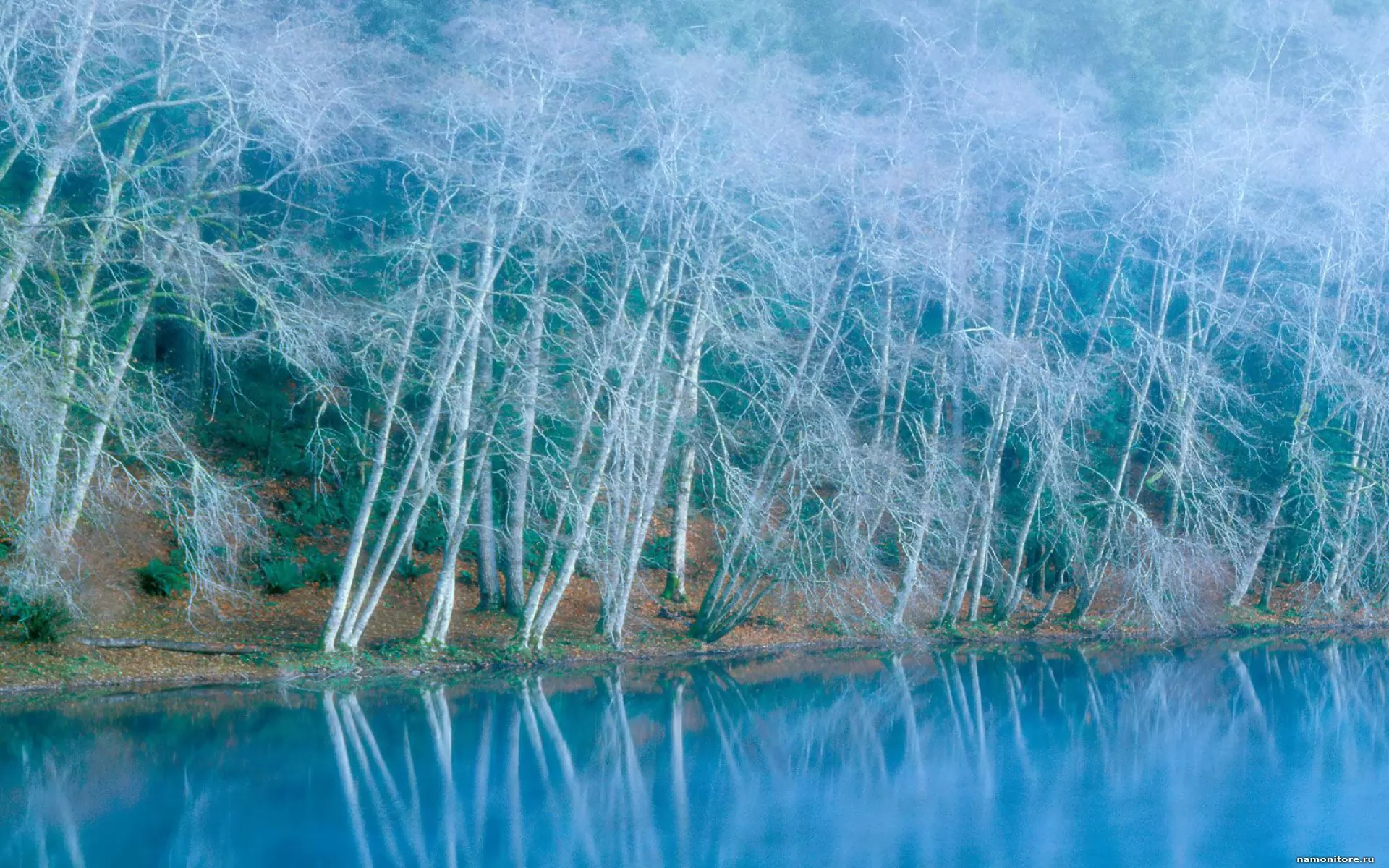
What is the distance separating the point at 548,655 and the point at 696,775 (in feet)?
21.4

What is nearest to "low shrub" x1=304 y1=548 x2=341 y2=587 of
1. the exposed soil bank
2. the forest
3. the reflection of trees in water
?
the exposed soil bank

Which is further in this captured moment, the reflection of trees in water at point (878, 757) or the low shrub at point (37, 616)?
the low shrub at point (37, 616)

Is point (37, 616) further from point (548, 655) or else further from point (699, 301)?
point (699, 301)

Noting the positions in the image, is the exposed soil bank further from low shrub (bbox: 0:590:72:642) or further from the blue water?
the blue water

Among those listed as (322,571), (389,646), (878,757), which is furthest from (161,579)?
(878,757)

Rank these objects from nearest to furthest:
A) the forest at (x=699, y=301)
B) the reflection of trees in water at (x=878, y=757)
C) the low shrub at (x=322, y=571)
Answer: the reflection of trees in water at (x=878, y=757), the forest at (x=699, y=301), the low shrub at (x=322, y=571)

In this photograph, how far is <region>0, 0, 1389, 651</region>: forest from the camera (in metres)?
14.6

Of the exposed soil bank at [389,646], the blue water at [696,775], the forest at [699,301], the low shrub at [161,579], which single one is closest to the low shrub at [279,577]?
the forest at [699,301]

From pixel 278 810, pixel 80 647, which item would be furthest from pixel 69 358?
pixel 278 810

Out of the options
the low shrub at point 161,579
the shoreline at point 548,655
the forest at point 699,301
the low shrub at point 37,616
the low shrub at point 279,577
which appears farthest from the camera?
the low shrub at point 279,577

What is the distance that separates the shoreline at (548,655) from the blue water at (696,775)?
546mm

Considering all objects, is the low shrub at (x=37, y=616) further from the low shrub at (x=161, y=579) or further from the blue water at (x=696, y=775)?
the low shrub at (x=161, y=579)

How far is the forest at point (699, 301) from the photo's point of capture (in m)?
14.6

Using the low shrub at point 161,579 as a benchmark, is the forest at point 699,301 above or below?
above
